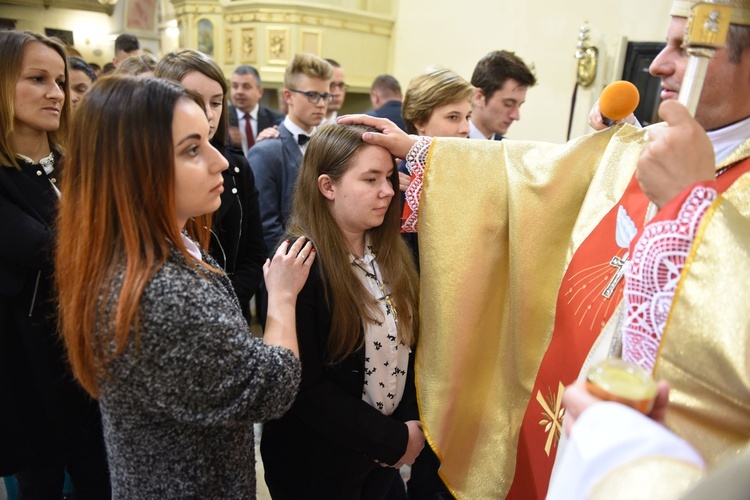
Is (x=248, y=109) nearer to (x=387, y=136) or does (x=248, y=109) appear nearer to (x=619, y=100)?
(x=387, y=136)

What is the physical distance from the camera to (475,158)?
1521mm

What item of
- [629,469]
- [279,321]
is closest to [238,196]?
[279,321]

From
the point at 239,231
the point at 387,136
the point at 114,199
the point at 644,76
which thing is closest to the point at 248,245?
the point at 239,231

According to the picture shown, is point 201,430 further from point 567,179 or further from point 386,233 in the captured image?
point 567,179

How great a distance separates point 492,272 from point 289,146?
1.83m

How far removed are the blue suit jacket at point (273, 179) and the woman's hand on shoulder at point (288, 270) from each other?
1409 millimetres

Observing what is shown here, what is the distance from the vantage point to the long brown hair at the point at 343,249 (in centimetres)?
141

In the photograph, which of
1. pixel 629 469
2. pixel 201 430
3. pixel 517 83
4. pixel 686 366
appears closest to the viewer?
pixel 629 469

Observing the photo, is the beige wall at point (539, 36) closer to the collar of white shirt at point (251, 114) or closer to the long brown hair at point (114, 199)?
the collar of white shirt at point (251, 114)

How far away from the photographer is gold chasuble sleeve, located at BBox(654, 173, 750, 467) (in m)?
0.83

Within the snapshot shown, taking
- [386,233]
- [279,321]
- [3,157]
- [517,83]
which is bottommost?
[279,321]

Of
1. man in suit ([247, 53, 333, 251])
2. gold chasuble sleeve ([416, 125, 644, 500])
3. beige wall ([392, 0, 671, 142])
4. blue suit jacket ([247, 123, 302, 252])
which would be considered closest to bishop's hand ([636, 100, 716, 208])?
gold chasuble sleeve ([416, 125, 644, 500])

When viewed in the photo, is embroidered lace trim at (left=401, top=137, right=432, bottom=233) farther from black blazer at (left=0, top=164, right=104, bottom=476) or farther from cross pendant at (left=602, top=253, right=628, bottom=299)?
black blazer at (left=0, top=164, right=104, bottom=476)

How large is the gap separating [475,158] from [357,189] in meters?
0.35
